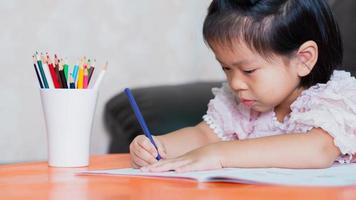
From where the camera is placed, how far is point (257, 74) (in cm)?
121

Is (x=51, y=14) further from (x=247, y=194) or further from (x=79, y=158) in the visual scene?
(x=247, y=194)

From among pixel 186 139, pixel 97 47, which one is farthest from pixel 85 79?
pixel 97 47

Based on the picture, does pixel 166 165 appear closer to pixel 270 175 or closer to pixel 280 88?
pixel 270 175

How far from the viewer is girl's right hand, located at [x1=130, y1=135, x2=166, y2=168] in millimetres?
1116

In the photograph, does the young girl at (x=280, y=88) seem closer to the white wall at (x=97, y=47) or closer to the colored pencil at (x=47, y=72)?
the colored pencil at (x=47, y=72)

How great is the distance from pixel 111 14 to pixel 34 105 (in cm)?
34

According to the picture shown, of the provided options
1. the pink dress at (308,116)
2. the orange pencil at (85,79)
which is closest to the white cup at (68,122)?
the orange pencil at (85,79)

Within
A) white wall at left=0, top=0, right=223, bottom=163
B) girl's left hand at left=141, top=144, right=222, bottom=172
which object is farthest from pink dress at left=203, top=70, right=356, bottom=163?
white wall at left=0, top=0, right=223, bottom=163

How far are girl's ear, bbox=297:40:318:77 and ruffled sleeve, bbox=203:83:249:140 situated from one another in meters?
0.18

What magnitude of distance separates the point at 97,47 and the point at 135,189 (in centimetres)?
114

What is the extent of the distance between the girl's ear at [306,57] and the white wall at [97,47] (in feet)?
2.76

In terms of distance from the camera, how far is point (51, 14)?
1.88 metres

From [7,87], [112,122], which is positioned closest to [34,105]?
[7,87]

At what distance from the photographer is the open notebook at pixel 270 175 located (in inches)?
34.2
